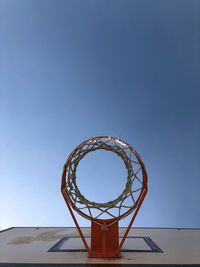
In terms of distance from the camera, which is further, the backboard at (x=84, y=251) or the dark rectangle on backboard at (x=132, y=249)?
the dark rectangle on backboard at (x=132, y=249)

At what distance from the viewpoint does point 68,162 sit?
154 inches

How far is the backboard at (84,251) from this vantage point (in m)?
3.46

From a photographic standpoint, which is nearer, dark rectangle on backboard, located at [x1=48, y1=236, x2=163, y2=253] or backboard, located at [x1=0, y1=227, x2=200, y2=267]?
backboard, located at [x1=0, y1=227, x2=200, y2=267]

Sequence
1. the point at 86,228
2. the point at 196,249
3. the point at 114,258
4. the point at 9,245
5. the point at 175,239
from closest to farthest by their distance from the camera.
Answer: the point at 114,258 → the point at 196,249 → the point at 9,245 → the point at 175,239 → the point at 86,228

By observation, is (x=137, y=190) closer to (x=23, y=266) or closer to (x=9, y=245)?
(x=23, y=266)

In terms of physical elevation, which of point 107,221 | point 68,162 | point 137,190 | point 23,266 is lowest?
point 23,266

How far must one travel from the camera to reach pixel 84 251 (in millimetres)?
4020

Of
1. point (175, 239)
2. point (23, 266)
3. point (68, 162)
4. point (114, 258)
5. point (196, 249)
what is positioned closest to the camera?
point (23, 266)

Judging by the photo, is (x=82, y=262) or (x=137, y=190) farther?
(x=137, y=190)

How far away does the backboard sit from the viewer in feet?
11.3

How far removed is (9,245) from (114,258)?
1.92m

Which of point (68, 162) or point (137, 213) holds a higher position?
point (68, 162)

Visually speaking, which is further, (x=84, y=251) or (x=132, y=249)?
(x=132, y=249)

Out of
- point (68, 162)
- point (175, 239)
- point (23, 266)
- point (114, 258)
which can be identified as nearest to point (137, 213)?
point (114, 258)
